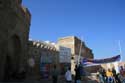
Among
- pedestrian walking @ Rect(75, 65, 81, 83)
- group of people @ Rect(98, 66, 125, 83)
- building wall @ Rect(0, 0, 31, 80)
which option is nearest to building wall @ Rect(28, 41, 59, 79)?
building wall @ Rect(0, 0, 31, 80)

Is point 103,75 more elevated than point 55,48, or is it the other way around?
point 55,48

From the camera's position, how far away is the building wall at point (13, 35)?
18.3 metres

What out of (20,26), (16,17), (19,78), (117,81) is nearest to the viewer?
(117,81)

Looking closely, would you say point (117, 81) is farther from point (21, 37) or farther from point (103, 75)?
point (21, 37)

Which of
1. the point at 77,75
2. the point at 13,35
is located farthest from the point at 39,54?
the point at 77,75

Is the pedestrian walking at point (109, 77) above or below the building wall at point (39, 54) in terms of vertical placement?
below

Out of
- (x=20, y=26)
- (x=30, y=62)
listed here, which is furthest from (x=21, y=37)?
(x=30, y=62)

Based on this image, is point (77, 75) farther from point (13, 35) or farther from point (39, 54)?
point (39, 54)

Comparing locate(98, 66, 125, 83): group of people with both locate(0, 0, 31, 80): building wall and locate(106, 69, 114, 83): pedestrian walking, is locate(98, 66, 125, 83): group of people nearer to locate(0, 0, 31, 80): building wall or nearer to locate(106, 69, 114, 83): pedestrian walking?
locate(106, 69, 114, 83): pedestrian walking

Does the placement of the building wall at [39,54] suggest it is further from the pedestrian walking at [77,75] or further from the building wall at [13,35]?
the pedestrian walking at [77,75]

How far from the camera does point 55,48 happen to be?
35.0 meters

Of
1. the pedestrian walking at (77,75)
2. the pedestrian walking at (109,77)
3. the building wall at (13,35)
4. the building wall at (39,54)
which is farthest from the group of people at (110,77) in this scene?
the building wall at (39,54)

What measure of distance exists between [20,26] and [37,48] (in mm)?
9514

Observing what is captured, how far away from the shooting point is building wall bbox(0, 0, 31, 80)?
1831 cm
